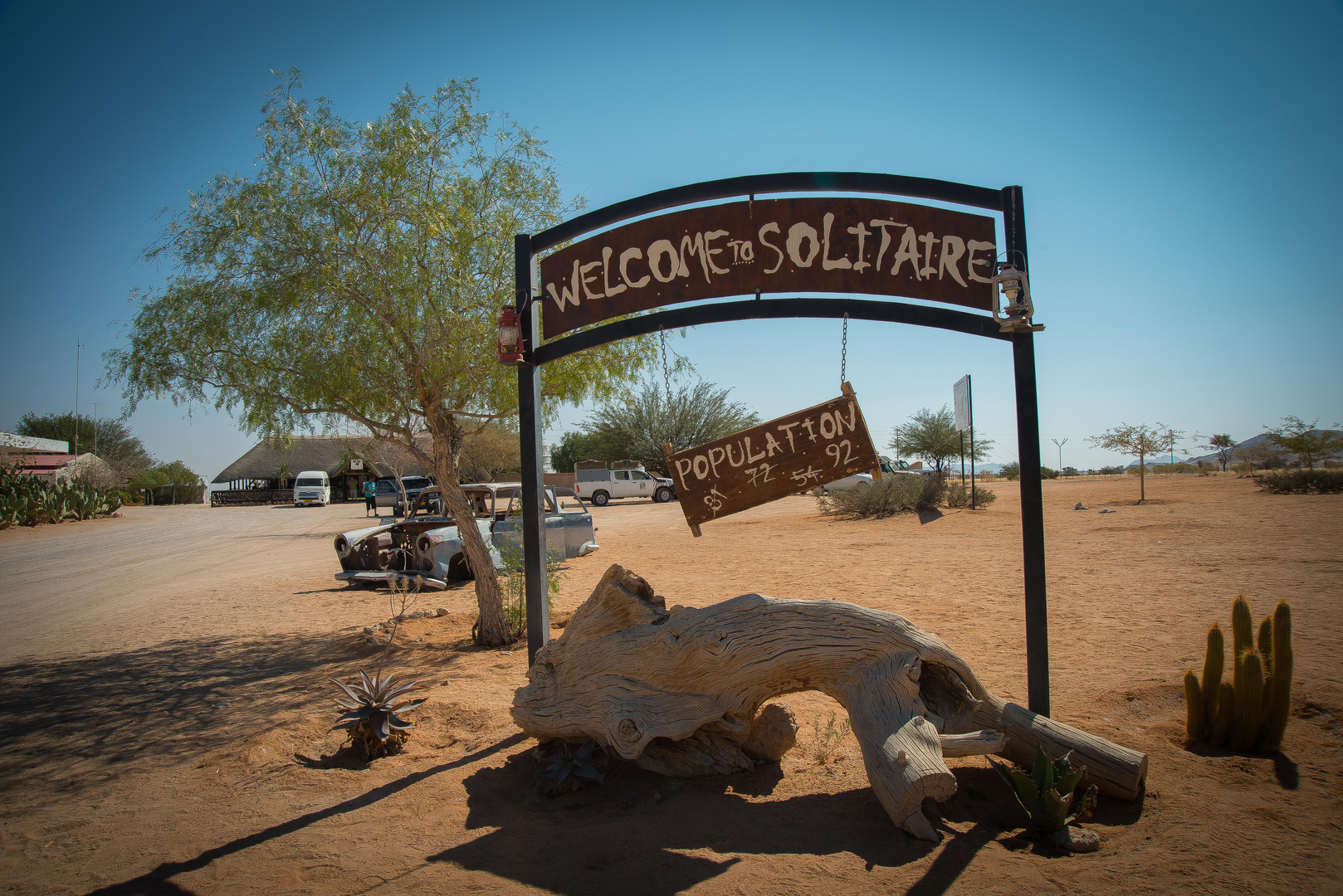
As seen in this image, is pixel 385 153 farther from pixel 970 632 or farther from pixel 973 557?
pixel 973 557

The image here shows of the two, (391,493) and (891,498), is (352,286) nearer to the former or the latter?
(891,498)

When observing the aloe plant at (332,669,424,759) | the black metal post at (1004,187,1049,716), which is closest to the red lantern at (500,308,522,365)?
the aloe plant at (332,669,424,759)

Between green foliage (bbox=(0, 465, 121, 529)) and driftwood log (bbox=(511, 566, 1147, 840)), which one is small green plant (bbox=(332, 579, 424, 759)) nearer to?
driftwood log (bbox=(511, 566, 1147, 840))

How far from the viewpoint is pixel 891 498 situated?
19781 millimetres

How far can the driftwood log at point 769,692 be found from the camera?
2906 mm

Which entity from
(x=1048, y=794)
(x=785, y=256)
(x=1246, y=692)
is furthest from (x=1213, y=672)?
(x=785, y=256)

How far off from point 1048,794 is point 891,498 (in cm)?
1783

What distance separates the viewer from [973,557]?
11.2 m

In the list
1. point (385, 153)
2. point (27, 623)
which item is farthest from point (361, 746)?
point (27, 623)

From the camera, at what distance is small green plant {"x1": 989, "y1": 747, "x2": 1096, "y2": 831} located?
270cm

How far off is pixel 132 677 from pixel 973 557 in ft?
37.3

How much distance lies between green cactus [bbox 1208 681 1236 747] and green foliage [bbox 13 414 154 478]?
221ft

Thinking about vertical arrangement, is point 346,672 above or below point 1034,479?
below

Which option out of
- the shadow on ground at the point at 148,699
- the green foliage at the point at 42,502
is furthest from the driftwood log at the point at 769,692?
the green foliage at the point at 42,502
